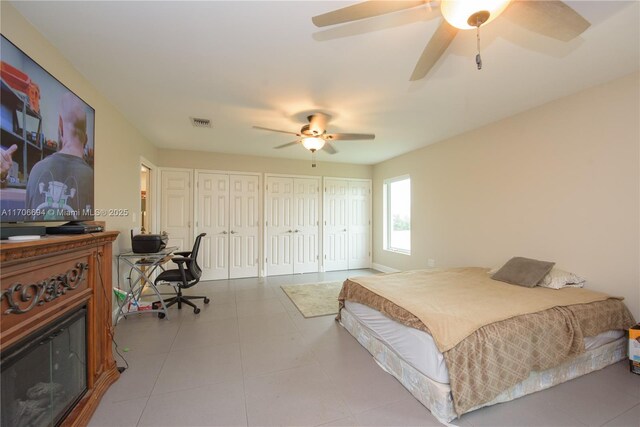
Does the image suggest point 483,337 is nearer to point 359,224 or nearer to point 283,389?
point 283,389

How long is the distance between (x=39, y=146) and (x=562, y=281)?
14.0 ft

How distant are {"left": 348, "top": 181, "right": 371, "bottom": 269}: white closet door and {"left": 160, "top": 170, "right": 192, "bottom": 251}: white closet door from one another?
3.38 m

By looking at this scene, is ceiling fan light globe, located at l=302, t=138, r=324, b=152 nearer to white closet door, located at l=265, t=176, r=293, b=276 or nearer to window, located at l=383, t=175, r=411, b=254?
white closet door, located at l=265, t=176, r=293, b=276

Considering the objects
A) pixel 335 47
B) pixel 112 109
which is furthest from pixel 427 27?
pixel 112 109

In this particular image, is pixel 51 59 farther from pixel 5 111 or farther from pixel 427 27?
pixel 427 27

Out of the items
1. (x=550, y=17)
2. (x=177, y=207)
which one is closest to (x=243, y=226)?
(x=177, y=207)

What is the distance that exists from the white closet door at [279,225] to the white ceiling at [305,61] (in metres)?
2.14

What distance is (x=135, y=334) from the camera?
2689mm

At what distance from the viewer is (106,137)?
2705 millimetres

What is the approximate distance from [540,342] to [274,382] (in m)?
1.93

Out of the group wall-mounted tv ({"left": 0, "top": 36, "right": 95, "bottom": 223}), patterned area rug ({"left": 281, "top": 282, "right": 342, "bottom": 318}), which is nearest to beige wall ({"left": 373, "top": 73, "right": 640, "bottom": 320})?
patterned area rug ({"left": 281, "top": 282, "right": 342, "bottom": 318})

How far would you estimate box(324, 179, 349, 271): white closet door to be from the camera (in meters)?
5.79

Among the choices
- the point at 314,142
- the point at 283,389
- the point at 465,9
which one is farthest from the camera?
the point at 314,142

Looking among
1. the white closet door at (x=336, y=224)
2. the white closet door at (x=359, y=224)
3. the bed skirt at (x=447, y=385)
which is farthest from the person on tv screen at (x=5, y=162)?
the white closet door at (x=359, y=224)
